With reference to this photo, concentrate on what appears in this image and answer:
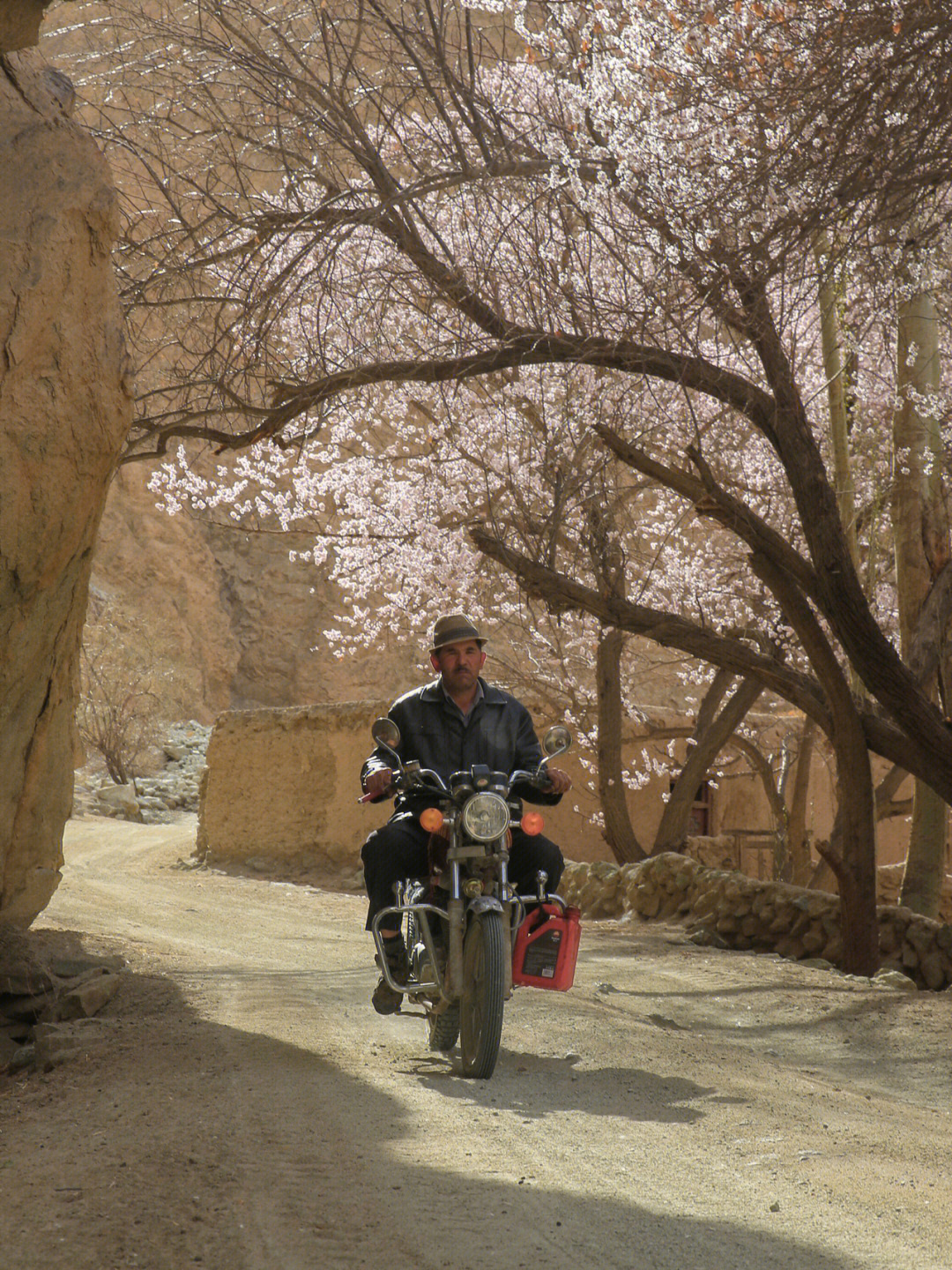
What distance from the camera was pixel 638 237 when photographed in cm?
729

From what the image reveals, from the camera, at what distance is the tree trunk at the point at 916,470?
8.52m

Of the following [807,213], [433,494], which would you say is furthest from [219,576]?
[807,213]

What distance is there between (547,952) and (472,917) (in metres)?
0.43

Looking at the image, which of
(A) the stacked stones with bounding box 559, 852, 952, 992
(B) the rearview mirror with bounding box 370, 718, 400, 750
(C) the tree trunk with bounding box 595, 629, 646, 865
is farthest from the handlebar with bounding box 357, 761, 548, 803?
(C) the tree trunk with bounding box 595, 629, 646, 865

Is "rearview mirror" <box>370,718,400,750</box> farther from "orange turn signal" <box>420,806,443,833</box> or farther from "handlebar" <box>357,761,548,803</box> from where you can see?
"orange turn signal" <box>420,806,443,833</box>

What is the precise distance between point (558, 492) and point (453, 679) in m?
4.58

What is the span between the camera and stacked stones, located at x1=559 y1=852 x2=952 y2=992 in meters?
8.53

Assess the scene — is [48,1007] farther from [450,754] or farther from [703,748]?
[703,748]

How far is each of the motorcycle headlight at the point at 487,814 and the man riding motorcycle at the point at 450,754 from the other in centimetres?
43

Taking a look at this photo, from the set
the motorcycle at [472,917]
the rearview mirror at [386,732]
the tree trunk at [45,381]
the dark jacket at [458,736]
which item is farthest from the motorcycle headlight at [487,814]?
the tree trunk at [45,381]

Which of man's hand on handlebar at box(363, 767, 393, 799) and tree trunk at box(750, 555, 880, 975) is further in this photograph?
tree trunk at box(750, 555, 880, 975)

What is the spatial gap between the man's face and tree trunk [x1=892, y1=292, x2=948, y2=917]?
466cm

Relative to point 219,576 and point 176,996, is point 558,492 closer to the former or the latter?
Answer: point 176,996

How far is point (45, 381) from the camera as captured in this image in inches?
183
